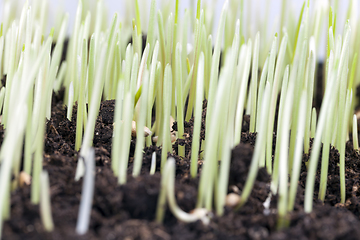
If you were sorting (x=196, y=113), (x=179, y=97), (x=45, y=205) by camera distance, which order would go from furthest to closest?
(x=179, y=97) → (x=196, y=113) → (x=45, y=205)

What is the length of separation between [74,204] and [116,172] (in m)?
0.05

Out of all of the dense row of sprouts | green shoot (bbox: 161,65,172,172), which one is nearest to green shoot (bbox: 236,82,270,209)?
the dense row of sprouts

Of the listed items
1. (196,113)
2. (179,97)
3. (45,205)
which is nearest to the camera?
(45,205)

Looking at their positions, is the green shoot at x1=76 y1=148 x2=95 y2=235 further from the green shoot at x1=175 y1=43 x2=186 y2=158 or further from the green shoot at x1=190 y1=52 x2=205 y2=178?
the green shoot at x1=175 y1=43 x2=186 y2=158

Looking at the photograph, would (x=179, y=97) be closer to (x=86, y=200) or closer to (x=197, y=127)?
(x=197, y=127)

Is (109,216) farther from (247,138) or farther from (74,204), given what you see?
(247,138)

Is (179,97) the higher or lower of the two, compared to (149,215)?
higher

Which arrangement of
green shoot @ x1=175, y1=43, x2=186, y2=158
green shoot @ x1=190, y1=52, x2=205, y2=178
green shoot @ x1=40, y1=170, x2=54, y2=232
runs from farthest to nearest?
green shoot @ x1=175, y1=43, x2=186, y2=158 → green shoot @ x1=190, y1=52, x2=205, y2=178 → green shoot @ x1=40, y1=170, x2=54, y2=232

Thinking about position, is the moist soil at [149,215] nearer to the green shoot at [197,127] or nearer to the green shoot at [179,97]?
the green shoot at [197,127]

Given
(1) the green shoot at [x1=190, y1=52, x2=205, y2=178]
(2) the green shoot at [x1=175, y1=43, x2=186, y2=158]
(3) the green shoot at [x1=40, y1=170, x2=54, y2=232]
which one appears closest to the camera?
(3) the green shoot at [x1=40, y1=170, x2=54, y2=232]

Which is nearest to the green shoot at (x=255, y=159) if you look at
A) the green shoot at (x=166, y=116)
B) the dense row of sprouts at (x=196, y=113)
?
the dense row of sprouts at (x=196, y=113)

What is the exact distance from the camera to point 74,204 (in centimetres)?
33

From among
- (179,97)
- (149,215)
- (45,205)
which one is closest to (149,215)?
(149,215)

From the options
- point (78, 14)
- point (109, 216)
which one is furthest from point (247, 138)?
point (78, 14)
